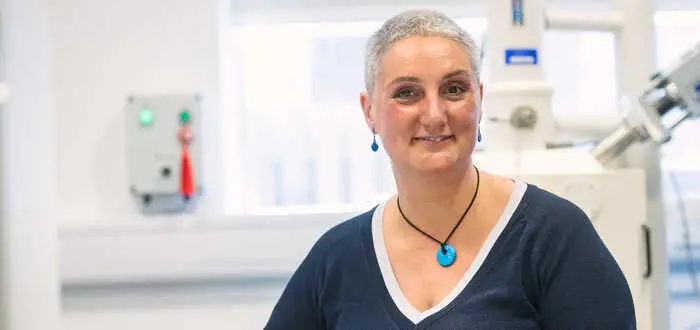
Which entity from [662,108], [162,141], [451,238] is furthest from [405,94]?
[162,141]

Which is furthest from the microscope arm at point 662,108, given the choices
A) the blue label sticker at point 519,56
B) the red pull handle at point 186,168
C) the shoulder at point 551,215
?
the red pull handle at point 186,168

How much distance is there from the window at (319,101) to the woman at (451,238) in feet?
3.57

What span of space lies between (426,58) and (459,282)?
352 millimetres

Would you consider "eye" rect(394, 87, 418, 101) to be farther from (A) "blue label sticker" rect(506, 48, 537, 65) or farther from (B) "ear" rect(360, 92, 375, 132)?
(A) "blue label sticker" rect(506, 48, 537, 65)

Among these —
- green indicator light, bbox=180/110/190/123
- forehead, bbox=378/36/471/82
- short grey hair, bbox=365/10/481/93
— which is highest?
short grey hair, bbox=365/10/481/93

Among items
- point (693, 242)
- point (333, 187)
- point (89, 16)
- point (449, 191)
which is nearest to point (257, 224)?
point (333, 187)

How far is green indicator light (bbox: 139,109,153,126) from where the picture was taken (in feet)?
6.78

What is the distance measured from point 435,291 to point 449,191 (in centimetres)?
17

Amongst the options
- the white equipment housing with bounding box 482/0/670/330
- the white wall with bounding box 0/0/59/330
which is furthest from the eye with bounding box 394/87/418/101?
the white wall with bounding box 0/0/59/330

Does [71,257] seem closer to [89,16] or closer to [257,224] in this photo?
[257,224]

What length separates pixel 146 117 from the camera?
2066mm

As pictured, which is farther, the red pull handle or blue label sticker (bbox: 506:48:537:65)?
the red pull handle

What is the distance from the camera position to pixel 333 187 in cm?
225

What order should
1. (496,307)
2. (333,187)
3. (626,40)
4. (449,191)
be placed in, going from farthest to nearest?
1. (333,187)
2. (626,40)
3. (449,191)
4. (496,307)
